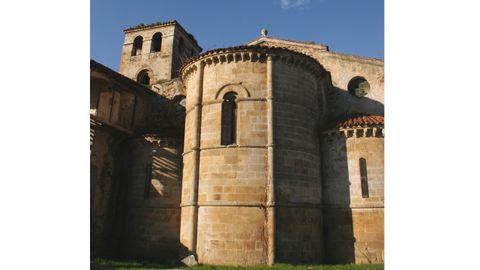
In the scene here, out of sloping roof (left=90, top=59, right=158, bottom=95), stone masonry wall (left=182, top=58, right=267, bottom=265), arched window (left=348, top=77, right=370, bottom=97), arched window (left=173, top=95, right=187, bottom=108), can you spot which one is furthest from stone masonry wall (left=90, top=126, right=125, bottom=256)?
arched window (left=348, top=77, right=370, bottom=97)

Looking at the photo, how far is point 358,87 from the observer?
17.3m

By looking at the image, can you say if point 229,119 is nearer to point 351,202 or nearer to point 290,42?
point 351,202

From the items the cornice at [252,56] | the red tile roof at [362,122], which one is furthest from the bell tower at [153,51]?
the red tile roof at [362,122]

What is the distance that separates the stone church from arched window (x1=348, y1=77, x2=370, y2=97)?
0.10 meters

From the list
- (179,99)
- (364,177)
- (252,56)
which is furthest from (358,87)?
(179,99)

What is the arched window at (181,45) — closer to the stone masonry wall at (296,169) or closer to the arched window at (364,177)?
the stone masonry wall at (296,169)

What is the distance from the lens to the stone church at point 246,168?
38.9ft

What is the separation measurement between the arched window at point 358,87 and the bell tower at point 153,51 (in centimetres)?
1198

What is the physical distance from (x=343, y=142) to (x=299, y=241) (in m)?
4.18

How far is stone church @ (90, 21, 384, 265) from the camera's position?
11844 mm
